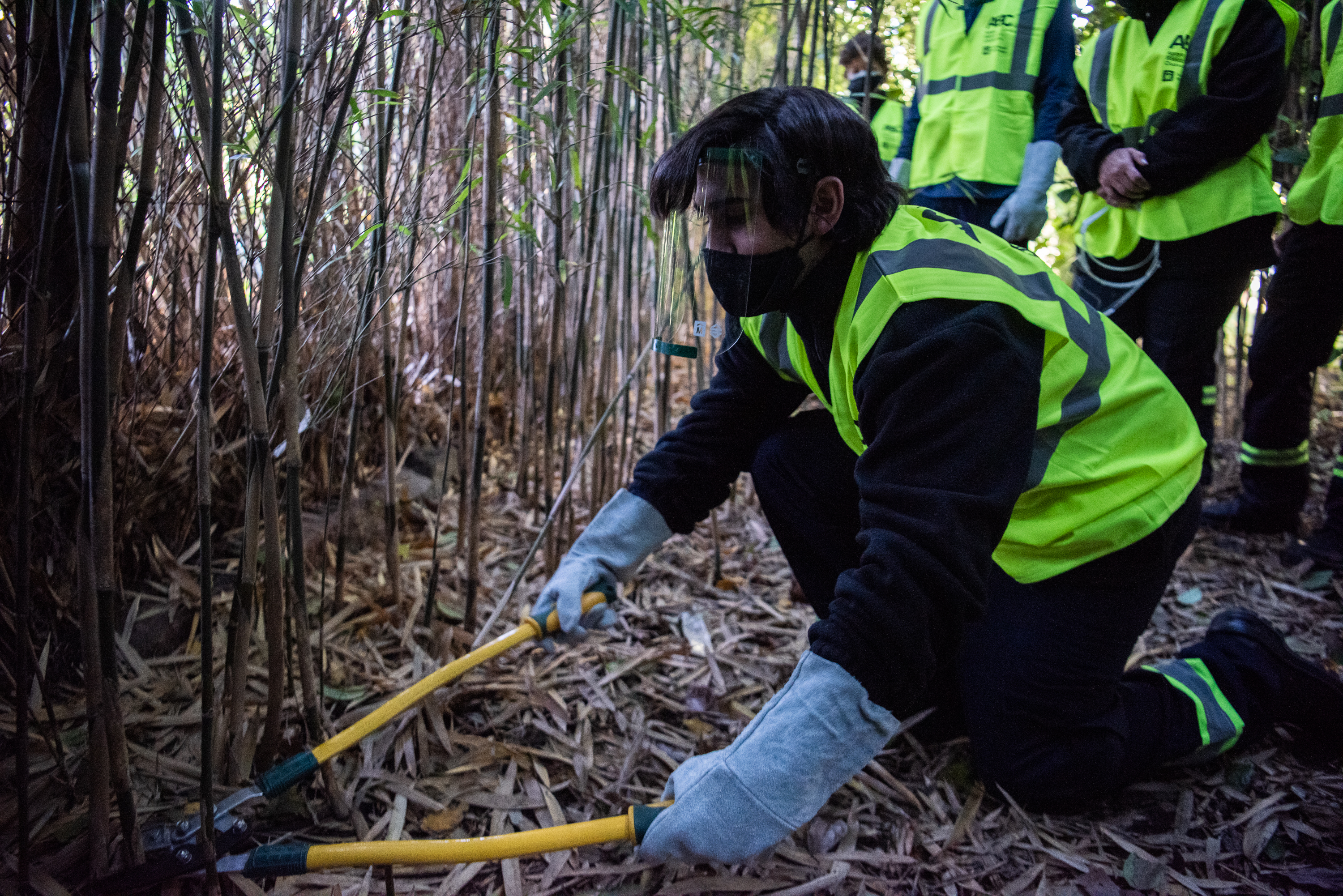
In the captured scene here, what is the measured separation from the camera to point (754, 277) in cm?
106

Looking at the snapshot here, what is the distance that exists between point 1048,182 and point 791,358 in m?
1.21

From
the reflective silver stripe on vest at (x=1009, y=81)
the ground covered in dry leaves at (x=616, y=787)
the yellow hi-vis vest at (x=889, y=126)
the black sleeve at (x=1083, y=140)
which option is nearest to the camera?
the ground covered in dry leaves at (x=616, y=787)

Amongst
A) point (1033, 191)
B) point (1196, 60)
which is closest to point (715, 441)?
point (1033, 191)

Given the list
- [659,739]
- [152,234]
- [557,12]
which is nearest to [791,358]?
[659,739]

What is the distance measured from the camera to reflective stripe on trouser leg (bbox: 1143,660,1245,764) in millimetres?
1312

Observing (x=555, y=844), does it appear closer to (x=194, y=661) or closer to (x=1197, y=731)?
A: (x=194, y=661)

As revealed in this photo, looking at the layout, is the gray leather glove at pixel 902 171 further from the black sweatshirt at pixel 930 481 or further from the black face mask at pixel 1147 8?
the black sweatshirt at pixel 930 481

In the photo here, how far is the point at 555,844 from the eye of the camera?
93 cm

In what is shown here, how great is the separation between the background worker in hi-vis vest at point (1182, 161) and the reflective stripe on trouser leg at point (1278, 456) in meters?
0.20

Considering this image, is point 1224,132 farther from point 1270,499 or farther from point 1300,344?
point 1270,499

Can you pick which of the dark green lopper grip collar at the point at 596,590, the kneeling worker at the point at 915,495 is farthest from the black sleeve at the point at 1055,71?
the dark green lopper grip collar at the point at 596,590

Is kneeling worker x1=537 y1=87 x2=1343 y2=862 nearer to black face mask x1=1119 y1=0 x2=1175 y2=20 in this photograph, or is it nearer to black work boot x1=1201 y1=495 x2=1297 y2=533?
black work boot x1=1201 y1=495 x2=1297 y2=533

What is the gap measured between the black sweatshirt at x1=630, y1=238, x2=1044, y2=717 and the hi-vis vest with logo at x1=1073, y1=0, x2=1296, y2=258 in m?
1.29

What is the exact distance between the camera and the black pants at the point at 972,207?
2217 millimetres
